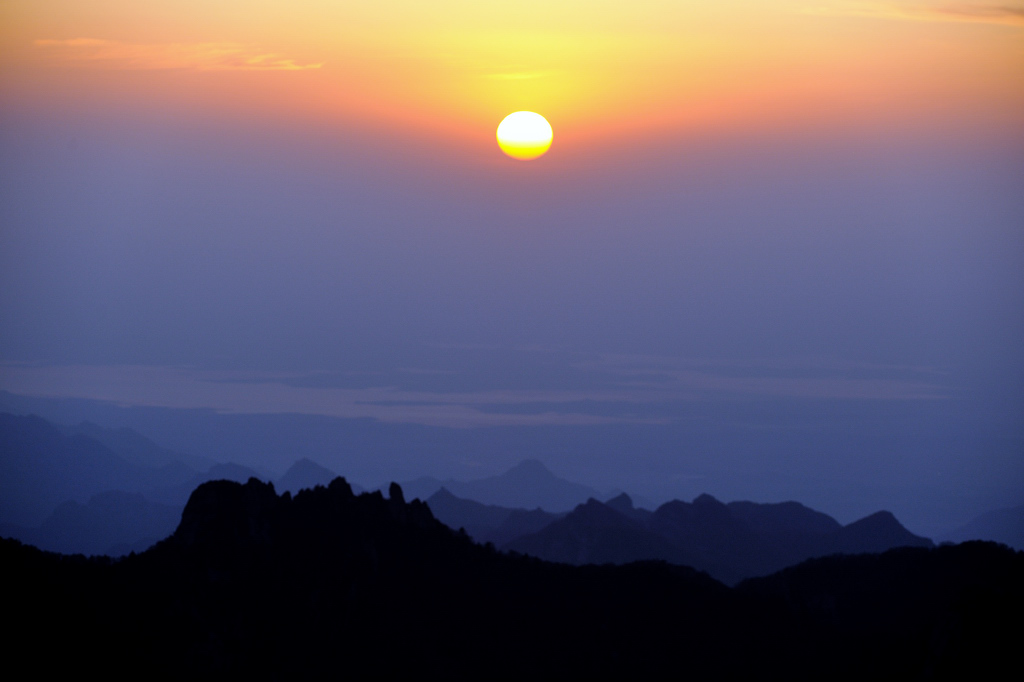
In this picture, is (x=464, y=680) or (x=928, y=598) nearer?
(x=464, y=680)

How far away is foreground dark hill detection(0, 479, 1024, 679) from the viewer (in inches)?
5915

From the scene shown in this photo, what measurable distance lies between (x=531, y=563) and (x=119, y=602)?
191 ft

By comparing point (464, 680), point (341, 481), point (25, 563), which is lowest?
point (464, 680)

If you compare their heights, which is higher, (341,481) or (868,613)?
(341,481)

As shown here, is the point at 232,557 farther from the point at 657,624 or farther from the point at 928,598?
the point at 928,598

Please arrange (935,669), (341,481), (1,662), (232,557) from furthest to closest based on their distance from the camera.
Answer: (341,481) < (232,557) < (935,669) < (1,662)

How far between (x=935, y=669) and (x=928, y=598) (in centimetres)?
4413

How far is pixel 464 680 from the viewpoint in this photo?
157 m

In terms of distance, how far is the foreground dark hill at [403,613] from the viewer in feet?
493

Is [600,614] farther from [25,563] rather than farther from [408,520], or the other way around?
[25,563]

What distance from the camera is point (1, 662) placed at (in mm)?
138375

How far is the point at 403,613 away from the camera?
167000 millimetres

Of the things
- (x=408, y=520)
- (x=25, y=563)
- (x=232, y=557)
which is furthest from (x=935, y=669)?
(x=25, y=563)

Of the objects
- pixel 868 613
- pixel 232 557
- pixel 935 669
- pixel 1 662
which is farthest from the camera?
pixel 868 613
